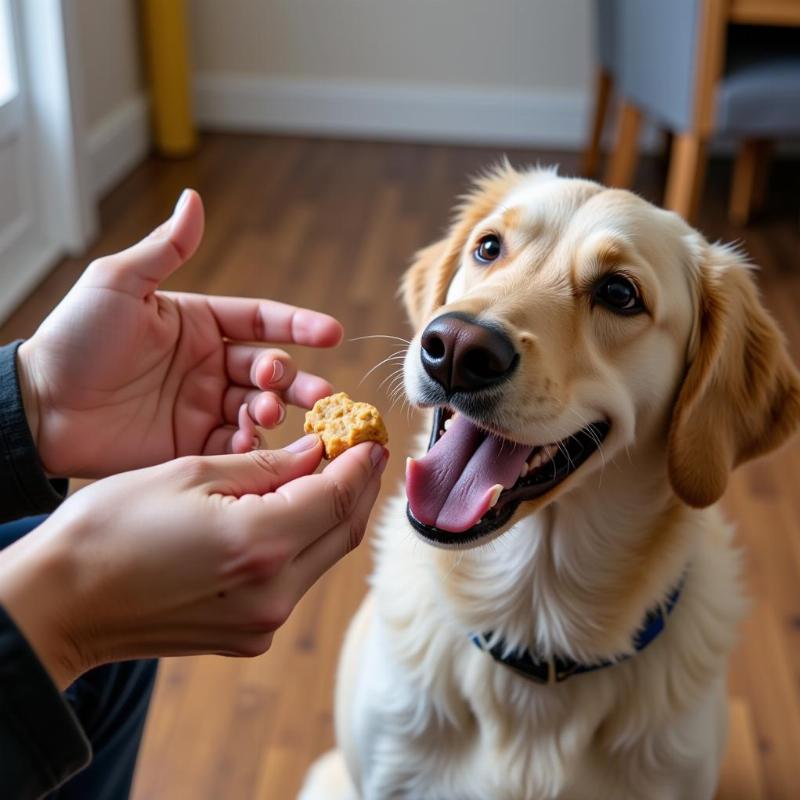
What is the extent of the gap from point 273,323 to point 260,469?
38cm

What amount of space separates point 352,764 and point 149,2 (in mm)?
3394

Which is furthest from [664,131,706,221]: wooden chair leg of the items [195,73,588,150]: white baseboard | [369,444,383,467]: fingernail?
[369,444,383,467]: fingernail

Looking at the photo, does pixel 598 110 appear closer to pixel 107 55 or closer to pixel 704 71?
pixel 704 71

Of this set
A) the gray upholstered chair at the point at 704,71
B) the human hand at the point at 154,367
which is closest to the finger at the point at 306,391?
the human hand at the point at 154,367

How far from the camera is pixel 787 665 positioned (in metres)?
1.89

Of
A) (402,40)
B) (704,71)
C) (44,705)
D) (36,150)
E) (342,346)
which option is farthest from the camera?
(402,40)

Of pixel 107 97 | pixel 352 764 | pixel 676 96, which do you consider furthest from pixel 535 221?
pixel 107 97

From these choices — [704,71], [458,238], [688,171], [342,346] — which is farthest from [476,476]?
[688,171]

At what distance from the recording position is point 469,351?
39.5 inches

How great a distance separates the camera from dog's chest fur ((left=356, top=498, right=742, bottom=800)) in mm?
1207

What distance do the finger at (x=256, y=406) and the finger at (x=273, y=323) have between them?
0.24ft

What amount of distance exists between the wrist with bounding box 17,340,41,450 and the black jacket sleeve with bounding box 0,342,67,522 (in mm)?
22

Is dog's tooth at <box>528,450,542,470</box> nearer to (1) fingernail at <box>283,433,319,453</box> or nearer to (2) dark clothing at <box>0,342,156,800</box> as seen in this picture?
(1) fingernail at <box>283,433,319,453</box>

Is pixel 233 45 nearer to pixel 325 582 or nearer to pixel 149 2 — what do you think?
pixel 149 2
